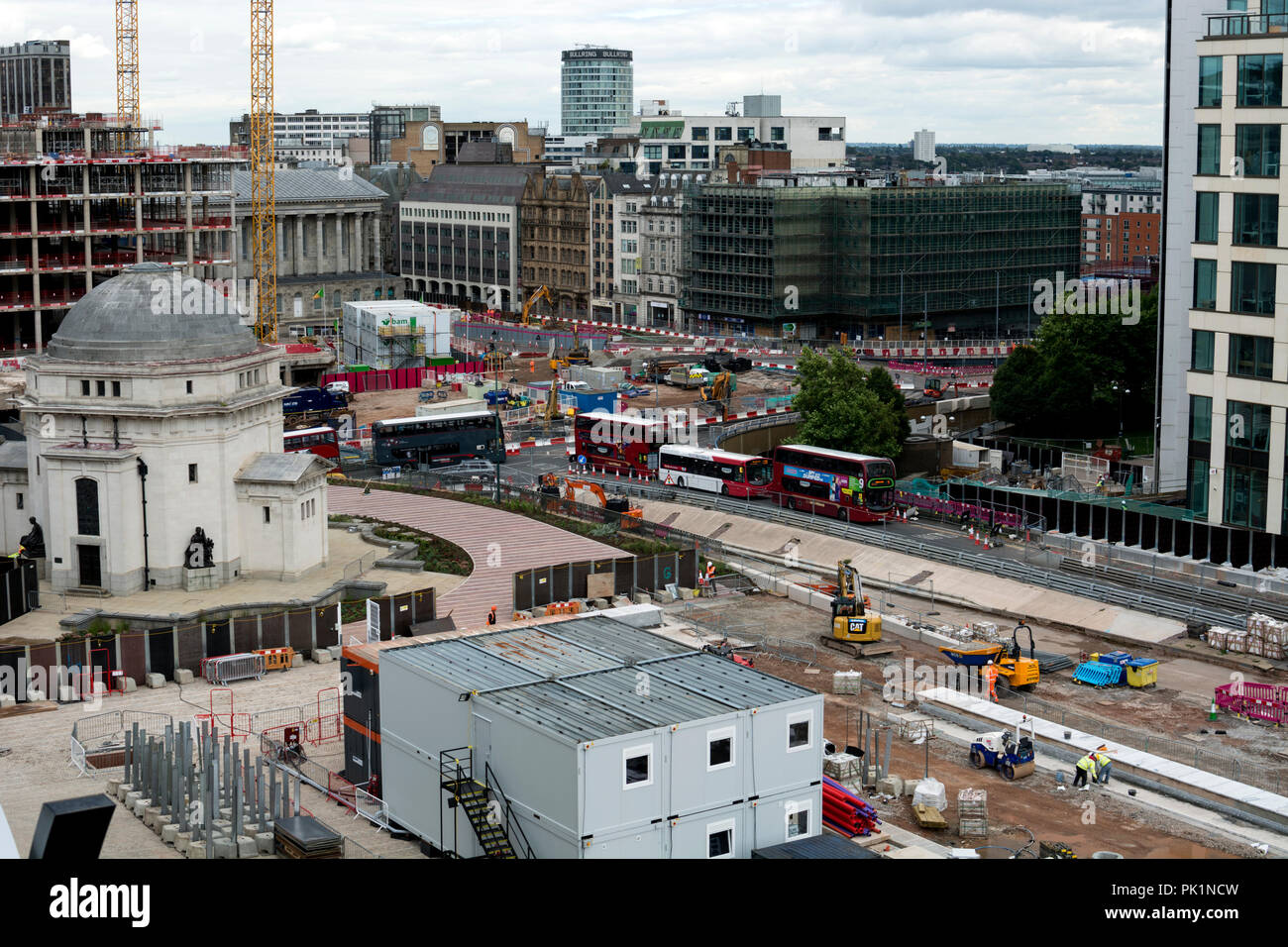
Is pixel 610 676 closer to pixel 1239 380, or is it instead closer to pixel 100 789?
pixel 100 789

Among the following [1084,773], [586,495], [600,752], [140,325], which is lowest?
[1084,773]

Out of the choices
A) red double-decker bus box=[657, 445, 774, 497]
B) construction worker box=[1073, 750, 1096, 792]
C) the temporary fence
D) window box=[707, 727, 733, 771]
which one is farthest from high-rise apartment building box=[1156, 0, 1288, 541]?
window box=[707, 727, 733, 771]

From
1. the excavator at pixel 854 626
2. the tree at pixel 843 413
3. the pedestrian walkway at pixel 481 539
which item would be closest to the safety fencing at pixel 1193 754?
the excavator at pixel 854 626

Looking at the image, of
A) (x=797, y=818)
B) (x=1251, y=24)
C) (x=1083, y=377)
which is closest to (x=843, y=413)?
(x=1083, y=377)

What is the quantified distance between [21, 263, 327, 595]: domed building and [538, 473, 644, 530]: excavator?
21.9 metres

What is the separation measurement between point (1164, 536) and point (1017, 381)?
127 feet

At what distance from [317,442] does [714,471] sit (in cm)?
2652

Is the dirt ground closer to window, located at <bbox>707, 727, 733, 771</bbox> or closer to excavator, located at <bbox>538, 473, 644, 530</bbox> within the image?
window, located at <bbox>707, 727, 733, 771</bbox>

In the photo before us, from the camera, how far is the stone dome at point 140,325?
66.3 metres

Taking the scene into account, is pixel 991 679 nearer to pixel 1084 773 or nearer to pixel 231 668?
pixel 1084 773

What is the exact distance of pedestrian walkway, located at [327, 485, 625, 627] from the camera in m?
68.8

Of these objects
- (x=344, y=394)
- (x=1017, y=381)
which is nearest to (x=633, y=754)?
(x=1017, y=381)

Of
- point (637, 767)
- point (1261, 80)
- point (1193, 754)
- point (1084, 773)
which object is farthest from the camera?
point (1261, 80)

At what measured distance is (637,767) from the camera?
35438 millimetres
